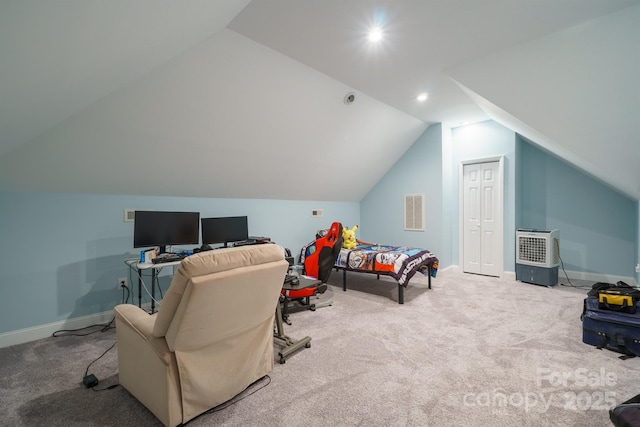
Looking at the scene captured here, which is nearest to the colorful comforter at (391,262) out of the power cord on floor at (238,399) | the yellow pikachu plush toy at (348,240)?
the yellow pikachu plush toy at (348,240)

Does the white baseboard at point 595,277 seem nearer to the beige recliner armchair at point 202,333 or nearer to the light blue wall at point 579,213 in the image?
the light blue wall at point 579,213

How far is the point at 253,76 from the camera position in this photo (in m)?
3.06

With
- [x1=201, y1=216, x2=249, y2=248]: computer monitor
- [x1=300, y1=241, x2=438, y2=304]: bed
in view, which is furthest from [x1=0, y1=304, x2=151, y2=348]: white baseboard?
[x1=300, y1=241, x2=438, y2=304]: bed

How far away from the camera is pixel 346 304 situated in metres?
3.88

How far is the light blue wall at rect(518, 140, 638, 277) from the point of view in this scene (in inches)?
176

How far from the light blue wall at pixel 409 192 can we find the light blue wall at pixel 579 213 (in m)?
1.49

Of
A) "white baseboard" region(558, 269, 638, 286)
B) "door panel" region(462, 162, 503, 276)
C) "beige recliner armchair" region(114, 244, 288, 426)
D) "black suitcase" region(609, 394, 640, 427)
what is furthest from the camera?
"door panel" region(462, 162, 503, 276)

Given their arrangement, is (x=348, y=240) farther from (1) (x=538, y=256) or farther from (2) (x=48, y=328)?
(2) (x=48, y=328)

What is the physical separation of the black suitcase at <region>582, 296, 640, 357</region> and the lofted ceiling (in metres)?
1.47

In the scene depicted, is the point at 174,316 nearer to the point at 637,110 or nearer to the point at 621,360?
the point at 621,360

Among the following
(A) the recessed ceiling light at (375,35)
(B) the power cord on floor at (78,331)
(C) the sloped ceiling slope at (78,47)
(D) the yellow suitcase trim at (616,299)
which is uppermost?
(A) the recessed ceiling light at (375,35)

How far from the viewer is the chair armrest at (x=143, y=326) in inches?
62.7

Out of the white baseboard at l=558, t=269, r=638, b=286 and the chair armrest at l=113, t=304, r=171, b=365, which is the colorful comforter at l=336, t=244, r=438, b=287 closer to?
the white baseboard at l=558, t=269, r=638, b=286

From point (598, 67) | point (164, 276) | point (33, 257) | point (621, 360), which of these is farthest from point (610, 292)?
point (33, 257)
